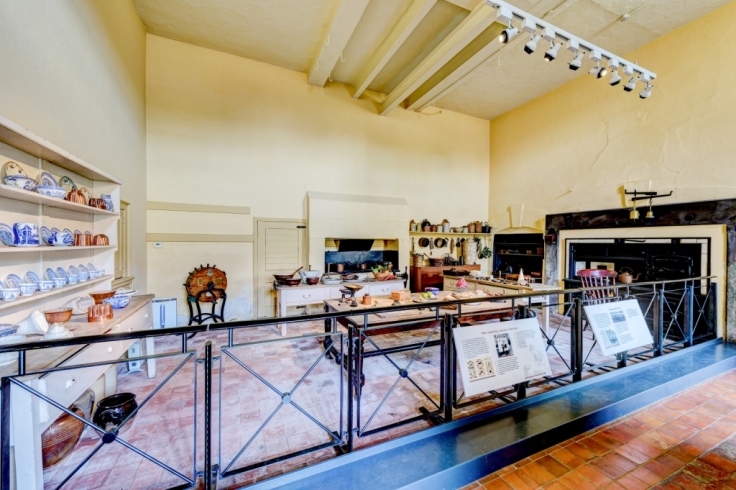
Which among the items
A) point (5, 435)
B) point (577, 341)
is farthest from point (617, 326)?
point (5, 435)

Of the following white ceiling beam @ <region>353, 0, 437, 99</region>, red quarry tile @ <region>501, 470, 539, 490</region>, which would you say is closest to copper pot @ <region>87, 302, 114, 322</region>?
red quarry tile @ <region>501, 470, 539, 490</region>

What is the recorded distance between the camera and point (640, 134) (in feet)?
15.1

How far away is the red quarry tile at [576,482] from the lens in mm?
1595

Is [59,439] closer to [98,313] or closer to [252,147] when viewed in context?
[98,313]

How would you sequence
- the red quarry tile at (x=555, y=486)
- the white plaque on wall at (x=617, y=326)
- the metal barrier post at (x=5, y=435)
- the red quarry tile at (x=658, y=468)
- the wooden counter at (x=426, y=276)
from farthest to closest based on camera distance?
the wooden counter at (x=426, y=276) < the white plaque on wall at (x=617, y=326) < the red quarry tile at (x=658, y=468) < the red quarry tile at (x=555, y=486) < the metal barrier post at (x=5, y=435)

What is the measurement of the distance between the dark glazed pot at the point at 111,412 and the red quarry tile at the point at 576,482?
108 inches

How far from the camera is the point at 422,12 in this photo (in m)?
3.69

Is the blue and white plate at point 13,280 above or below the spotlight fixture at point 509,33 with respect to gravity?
below

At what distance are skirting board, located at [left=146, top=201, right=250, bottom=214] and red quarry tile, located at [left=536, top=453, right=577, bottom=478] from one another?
498cm

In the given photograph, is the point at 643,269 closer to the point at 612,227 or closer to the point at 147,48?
the point at 612,227

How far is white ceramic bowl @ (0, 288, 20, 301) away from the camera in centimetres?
160

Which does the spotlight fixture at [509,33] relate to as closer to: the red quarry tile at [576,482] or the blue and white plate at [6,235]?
the red quarry tile at [576,482]

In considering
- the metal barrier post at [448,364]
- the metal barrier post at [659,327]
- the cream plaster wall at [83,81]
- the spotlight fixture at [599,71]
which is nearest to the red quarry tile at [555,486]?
the metal barrier post at [448,364]

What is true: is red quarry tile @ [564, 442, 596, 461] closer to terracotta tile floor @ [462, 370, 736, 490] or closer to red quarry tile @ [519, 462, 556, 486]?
terracotta tile floor @ [462, 370, 736, 490]
